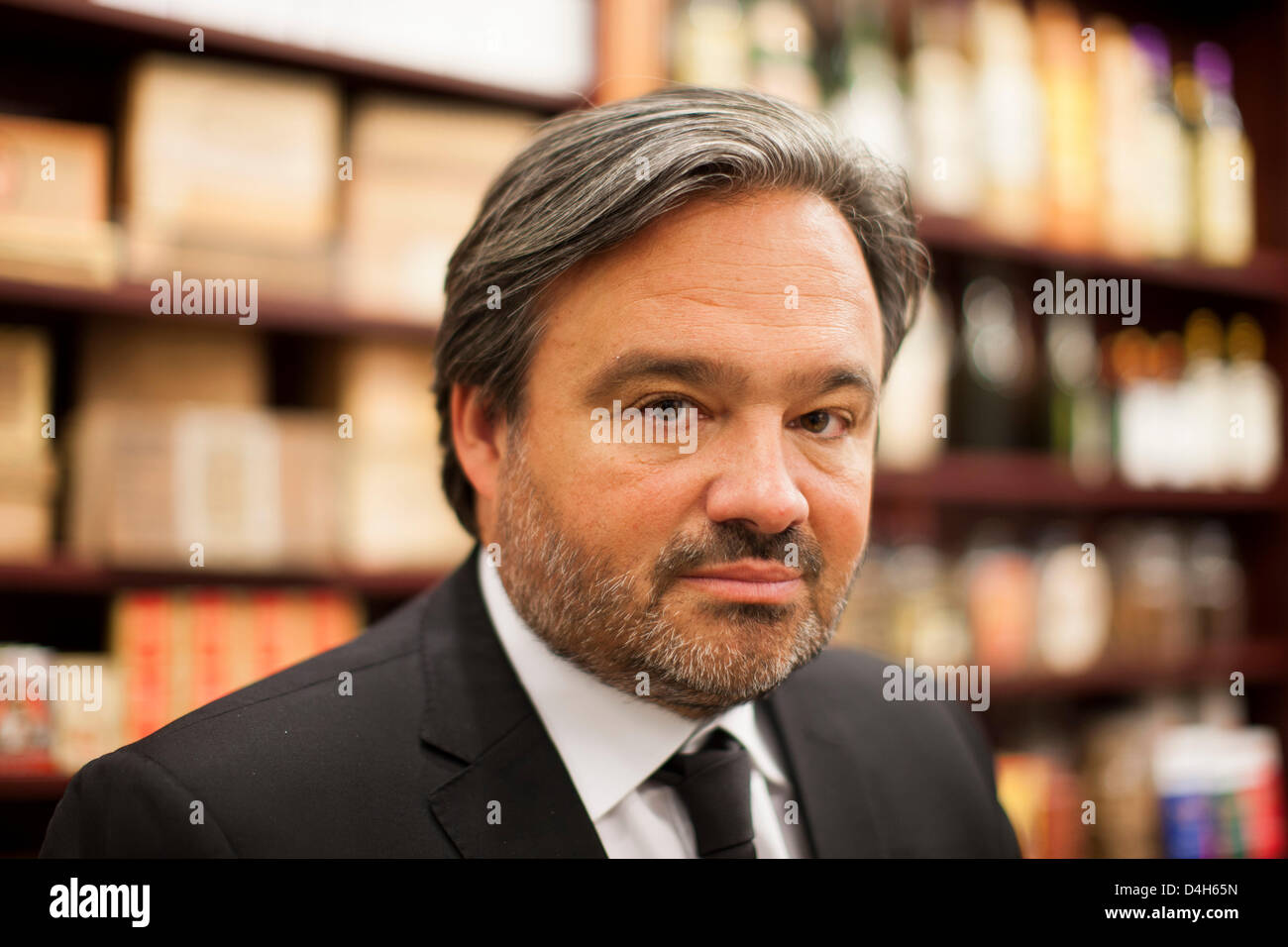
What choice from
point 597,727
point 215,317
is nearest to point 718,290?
point 597,727

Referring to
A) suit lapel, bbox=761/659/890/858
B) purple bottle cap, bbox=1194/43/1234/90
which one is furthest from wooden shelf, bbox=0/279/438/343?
purple bottle cap, bbox=1194/43/1234/90

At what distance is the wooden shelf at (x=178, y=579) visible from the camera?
1.52 meters

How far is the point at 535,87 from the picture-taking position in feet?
6.14

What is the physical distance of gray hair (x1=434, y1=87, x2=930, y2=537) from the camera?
885 mm

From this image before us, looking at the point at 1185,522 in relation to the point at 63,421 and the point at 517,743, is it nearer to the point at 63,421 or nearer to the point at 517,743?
the point at 517,743

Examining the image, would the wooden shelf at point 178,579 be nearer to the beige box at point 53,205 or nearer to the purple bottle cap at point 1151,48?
the beige box at point 53,205

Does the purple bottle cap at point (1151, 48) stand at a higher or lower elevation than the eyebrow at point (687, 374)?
higher

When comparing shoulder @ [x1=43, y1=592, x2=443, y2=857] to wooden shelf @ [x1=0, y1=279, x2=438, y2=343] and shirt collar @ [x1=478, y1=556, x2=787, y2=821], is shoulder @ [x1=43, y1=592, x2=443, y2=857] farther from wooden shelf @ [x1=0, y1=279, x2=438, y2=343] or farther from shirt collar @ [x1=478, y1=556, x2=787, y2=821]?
wooden shelf @ [x1=0, y1=279, x2=438, y2=343]

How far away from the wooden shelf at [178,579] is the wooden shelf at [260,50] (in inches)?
34.1

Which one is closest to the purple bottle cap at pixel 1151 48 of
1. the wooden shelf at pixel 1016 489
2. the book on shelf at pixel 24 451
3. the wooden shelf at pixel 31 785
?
the wooden shelf at pixel 1016 489

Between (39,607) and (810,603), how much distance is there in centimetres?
146

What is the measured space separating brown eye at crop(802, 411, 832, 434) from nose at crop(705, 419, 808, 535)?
7cm
